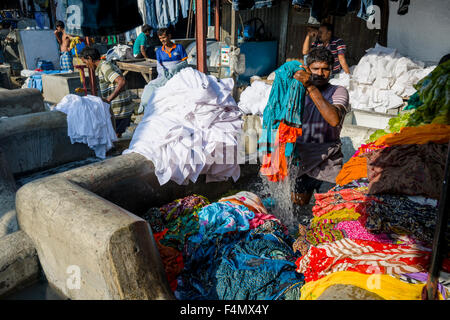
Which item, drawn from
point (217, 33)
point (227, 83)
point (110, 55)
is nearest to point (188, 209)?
point (227, 83)

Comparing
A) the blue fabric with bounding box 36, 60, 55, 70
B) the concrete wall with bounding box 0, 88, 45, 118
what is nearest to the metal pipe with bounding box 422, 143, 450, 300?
the concrete wall with bounding box 0, 88, 45, 118

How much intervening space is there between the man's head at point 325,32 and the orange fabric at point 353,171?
299 centimetres

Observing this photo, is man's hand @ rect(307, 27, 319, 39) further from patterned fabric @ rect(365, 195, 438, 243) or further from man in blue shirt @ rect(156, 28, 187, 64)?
patterned fabric @ rect(365, 195, 438, 243)

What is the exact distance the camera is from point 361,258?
6.75 ft

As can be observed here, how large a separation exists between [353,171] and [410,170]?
0.69 meters

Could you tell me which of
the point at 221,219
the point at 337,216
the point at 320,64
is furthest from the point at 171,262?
the point at 320,64

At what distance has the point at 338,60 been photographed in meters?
6.10

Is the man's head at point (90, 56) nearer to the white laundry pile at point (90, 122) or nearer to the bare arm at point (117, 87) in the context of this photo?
the bare arm at point (117, 87)

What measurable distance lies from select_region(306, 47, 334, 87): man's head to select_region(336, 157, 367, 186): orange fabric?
0.86 metres

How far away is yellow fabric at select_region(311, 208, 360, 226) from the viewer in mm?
2588

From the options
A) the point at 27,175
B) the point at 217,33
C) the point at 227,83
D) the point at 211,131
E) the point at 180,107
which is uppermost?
the point at 217,33

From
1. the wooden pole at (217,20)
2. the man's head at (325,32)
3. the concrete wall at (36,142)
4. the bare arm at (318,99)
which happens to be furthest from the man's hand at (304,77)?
Result: the wooden pole at (217,20)
